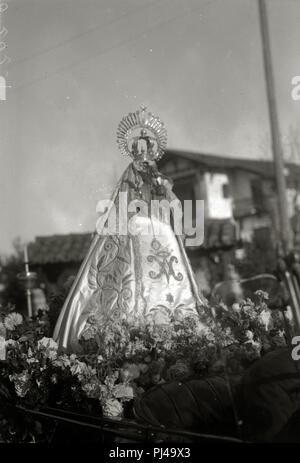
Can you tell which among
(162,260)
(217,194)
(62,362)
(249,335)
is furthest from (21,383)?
(217,194)

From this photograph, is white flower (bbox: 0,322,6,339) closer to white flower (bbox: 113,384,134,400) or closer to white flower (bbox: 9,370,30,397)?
white flower (bbox: 9,370,30,397)

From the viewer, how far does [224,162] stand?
18.0 metres


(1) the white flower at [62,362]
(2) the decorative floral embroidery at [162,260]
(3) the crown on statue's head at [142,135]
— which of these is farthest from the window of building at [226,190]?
(1) the white flower at [62,362]

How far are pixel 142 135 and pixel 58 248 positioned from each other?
12392 mm

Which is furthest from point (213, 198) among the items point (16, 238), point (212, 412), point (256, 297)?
point (212, 412)

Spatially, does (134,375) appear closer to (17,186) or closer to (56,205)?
(17,186)

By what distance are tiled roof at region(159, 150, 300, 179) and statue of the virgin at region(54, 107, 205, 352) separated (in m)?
11.8

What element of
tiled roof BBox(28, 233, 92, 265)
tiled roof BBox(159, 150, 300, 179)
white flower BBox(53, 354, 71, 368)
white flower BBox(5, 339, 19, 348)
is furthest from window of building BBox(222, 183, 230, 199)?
white flower BBox(53, 354, 71, 368)

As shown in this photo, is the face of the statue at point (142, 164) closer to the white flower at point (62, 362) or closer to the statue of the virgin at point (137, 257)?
the statue of the virgin at point (137, 257)

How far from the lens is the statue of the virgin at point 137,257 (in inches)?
174

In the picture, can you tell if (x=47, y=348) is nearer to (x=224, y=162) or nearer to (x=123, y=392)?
(x=123, y=392)

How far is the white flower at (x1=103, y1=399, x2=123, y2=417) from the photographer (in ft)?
10.5

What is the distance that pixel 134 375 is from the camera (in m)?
3.44

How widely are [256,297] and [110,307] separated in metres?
1.17
